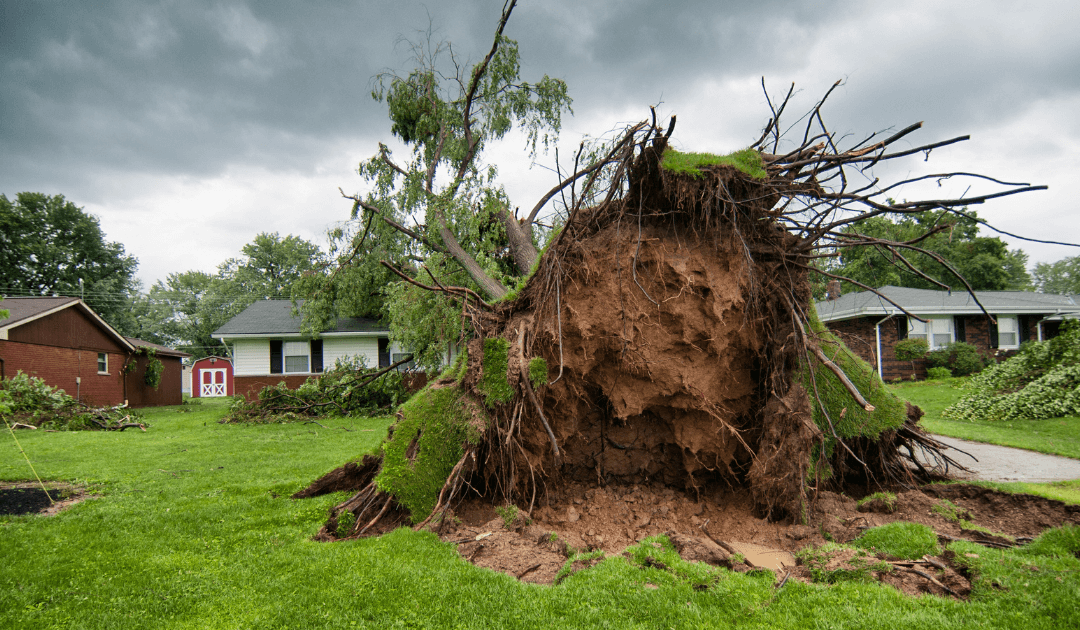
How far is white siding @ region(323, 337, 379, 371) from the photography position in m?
23.1

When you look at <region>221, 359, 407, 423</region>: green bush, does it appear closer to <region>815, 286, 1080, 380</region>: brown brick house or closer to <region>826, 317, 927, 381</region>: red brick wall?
<region>815, 286, 1080, 380</region>: brown brick house

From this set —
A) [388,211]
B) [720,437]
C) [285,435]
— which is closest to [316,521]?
[720,437]

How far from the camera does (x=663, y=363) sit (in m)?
5.42

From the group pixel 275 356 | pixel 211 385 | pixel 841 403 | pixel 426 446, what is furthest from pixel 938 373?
pixel 211 385

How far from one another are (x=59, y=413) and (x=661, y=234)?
1810cm

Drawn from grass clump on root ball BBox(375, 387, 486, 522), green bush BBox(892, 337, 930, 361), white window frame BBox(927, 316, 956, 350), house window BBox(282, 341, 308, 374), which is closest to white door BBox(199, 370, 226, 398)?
house window BBox(282, 341, 308, 374)

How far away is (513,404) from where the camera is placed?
5195 mm

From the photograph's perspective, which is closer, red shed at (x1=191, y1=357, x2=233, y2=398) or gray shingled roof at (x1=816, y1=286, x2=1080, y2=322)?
gray shingled roof at (x1=816, y1=286, x2=1080, y2=322)

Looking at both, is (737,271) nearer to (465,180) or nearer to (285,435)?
(465,180)

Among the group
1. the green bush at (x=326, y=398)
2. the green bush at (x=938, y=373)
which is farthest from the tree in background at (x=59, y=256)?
the green bush at (x=938, y=373)

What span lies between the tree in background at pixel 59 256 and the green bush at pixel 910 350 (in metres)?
49.8

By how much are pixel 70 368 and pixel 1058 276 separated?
111687 mm

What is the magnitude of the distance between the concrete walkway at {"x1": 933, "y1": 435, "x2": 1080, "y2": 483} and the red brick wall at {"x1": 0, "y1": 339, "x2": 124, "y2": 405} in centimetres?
2489

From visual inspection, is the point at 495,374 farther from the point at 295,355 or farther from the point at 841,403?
the point at 295,355
